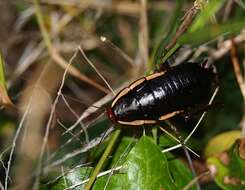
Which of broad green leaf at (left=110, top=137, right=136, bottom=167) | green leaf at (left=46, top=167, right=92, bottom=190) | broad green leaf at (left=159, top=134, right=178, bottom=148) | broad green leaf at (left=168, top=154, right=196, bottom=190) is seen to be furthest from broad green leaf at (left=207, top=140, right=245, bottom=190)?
green leaf at (left=46, top=167, right=92, bottom=190)

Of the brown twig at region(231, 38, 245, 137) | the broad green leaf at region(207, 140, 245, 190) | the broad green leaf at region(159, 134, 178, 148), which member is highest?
the brown twig at region(231, 38, 245, 137)

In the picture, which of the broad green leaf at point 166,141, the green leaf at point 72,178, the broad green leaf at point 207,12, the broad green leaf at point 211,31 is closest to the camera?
the broad green leaf at point 211,31

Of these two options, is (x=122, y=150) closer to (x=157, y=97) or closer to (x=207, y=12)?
(x=157, y=97)

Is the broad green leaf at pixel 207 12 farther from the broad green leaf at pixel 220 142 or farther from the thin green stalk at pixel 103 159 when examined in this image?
the broad green leaf at pixel 220 142

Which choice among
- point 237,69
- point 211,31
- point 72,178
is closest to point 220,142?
point 237,69

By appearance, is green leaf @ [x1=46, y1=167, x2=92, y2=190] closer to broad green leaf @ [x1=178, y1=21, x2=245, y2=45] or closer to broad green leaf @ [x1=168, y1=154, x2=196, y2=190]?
broad green leaf @ [x1=168, y1=154, x2=196, y2=190]

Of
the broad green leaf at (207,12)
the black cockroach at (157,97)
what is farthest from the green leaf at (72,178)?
the broad green leaf at (207,12)
